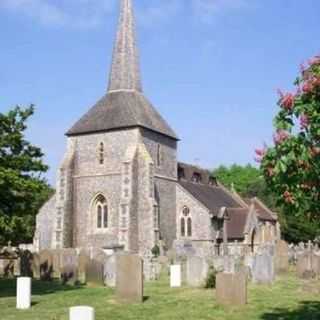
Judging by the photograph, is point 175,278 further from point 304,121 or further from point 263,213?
point 263,213

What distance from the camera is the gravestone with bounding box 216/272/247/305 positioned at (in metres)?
13.7

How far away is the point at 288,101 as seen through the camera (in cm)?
826

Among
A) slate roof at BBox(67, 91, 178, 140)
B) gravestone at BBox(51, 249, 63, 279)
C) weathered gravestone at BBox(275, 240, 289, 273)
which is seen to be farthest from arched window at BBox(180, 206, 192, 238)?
gravestone at BBox(51, 249, 63, 279)

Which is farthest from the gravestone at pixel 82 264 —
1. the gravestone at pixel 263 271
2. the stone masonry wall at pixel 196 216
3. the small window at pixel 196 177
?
the small window at pixel 196 177

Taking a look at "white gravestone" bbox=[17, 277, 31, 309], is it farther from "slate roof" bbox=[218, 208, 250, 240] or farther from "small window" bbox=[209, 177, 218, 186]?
"small window" bbox=[209, 177, 218, 186]

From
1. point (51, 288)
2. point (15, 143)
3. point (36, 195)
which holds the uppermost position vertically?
point (15, 143)

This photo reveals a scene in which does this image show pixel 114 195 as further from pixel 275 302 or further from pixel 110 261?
pixel 275 302

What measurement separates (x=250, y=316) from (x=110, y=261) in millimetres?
9408

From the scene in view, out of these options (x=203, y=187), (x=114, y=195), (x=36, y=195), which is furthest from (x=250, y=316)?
(x=203, y=187)

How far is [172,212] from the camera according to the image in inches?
1670

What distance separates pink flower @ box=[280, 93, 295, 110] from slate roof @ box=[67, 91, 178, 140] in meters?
30.5

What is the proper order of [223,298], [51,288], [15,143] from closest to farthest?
[223,298] → [15,143] → [51,288]

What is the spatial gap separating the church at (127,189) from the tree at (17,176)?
2030 cm

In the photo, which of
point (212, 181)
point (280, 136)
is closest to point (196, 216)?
point (212, 181)
